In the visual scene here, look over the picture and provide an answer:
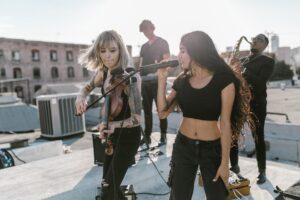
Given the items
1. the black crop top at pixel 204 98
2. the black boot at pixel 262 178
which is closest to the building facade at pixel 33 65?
the black boot at pixel 262 178

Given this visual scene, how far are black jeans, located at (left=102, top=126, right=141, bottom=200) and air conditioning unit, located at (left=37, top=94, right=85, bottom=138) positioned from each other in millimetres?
8642

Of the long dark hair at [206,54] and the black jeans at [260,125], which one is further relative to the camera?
the black jeans at [260,125]

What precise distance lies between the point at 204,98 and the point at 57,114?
392 inches

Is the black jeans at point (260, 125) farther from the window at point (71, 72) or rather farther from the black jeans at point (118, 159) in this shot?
the window at point (71, 72)

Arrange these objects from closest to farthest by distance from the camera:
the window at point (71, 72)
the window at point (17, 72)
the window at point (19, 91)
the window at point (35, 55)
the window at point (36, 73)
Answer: the window at point (17, 72)
the window at point (19, 91)
the window at point (35, 55)
the window at point (36, 73)
the window at point (71, 72)

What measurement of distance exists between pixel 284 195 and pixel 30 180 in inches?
141

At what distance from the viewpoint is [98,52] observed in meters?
2.72

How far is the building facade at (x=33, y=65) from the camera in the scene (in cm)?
4175

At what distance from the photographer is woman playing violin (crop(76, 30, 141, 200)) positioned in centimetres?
260

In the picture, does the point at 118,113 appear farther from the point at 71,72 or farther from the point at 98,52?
the point at 71,72

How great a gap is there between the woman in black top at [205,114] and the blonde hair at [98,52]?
559 millimetres

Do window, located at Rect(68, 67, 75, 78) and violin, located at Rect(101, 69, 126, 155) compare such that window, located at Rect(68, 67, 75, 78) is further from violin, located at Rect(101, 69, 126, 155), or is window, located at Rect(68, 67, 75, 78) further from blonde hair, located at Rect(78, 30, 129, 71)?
violin, located at Rect(101, 69, 126, 155)

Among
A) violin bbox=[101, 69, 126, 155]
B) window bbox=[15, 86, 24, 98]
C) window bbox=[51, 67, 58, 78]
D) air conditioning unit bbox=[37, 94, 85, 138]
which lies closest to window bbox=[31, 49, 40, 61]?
window bbox=[51, 67, 58, 78]

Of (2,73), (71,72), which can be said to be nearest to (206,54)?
(2,73)
